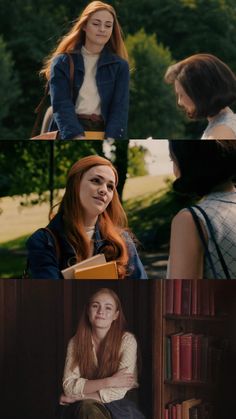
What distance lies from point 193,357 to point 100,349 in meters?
0.48

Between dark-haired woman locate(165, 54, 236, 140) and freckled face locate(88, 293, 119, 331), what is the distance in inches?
37.8

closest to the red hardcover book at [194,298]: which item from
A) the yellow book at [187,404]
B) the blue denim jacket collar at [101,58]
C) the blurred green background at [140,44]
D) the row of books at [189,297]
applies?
the row of books at [189,297]

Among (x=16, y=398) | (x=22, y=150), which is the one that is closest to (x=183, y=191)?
(x=22, y=150)

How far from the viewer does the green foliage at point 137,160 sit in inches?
281

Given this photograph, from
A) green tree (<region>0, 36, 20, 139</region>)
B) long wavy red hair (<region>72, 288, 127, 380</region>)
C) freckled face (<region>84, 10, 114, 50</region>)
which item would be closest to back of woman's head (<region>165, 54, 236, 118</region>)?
freckled face (<region>84, 10, 114, 50</region>)

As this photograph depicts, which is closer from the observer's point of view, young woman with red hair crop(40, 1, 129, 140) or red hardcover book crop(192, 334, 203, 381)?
red hardcover book crop(192, 334, 203, 381)

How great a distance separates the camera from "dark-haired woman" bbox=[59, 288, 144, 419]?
7434 millimetres

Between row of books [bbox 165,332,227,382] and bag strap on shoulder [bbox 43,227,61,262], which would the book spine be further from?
bag strap on shoulder [bbox 43,227,61,262]

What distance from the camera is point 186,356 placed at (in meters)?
7.45

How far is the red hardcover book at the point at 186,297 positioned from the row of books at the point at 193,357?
119mm

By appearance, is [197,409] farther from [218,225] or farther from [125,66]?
[125,66]

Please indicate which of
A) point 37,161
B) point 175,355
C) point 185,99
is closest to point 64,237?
point 37,161

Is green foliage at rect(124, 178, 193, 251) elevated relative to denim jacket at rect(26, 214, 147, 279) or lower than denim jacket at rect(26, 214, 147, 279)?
elevated

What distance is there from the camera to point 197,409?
7.43 metres
